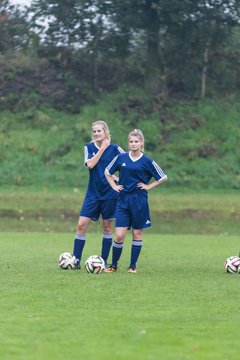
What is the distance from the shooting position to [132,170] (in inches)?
554

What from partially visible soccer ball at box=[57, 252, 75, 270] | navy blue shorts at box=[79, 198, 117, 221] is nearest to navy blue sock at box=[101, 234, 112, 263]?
navy blue shorts at box=[79, 198, 117, 221]

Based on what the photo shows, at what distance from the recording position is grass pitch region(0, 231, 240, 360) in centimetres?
809

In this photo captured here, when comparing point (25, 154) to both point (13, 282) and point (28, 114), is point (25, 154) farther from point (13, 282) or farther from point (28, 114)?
point (13, 282)

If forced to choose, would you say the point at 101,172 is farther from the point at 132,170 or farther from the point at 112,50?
the point at 112,50

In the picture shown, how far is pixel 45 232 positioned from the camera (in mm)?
28750

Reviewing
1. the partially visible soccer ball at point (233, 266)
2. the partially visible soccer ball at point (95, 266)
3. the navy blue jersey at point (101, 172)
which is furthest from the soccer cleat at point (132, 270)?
the partially visible soccer ball at point (233, 266)

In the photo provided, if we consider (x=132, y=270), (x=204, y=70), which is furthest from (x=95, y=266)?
(x=204, y=70)

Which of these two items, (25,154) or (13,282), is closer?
(13,282)

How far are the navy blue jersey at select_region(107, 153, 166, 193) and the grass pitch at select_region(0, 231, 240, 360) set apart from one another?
4.42 ft

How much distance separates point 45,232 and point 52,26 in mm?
16352

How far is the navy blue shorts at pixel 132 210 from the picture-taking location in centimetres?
1412

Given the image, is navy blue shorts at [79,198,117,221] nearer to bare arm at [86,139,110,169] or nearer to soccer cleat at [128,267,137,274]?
bare arm at [86,139,110,169]

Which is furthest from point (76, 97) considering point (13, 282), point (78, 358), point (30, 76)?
point (78, 358)

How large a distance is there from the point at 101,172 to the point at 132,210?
863 mm
